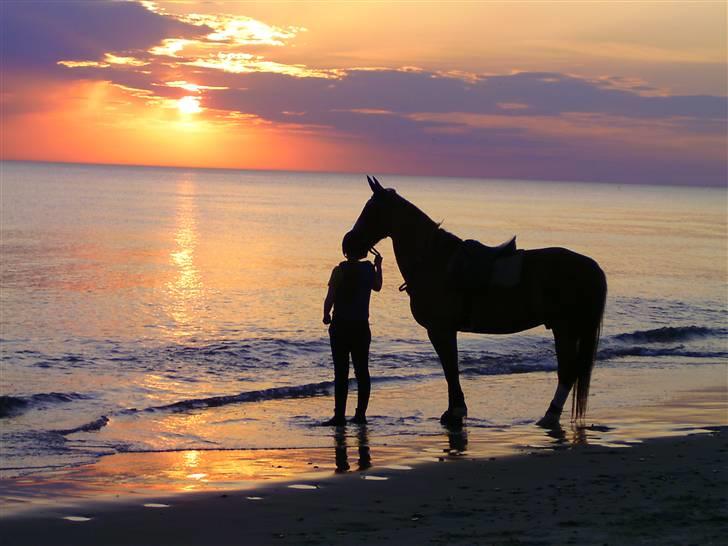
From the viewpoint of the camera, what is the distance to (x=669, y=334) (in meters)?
20.5

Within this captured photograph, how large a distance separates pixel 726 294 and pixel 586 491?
24.7m

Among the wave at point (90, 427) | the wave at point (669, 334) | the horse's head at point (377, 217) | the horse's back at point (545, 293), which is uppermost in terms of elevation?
the horse's head at point (377, 217)

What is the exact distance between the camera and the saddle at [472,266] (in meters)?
9.55

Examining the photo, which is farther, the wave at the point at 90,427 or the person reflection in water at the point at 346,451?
the wave at the point at 90,427

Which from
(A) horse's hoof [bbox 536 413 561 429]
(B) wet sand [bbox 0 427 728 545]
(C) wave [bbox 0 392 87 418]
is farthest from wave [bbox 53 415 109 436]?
(A) horse's hoof [bbox 536 413 561 429]

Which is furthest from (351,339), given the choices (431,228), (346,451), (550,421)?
(550,421)

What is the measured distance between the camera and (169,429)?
10562 millimetres

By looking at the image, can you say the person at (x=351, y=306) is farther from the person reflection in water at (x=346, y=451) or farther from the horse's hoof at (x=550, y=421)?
the horse's hoof at (x=550, y=421)

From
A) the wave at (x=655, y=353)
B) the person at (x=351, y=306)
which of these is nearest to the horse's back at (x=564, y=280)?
the person at (x=351, y=306)

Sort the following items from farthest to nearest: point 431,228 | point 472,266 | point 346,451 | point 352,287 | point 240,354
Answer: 1. point 240,354
2. point 352,287
3. point 431,228
4. point 472,266
5. point 346,451

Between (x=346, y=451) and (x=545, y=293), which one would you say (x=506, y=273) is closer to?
(x=545, y=293)

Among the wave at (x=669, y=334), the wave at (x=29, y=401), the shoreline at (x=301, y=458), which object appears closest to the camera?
the shoreline at (x=301, y=458)

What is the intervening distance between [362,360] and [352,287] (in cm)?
81

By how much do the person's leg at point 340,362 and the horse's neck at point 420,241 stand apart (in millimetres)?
Answer: 961
